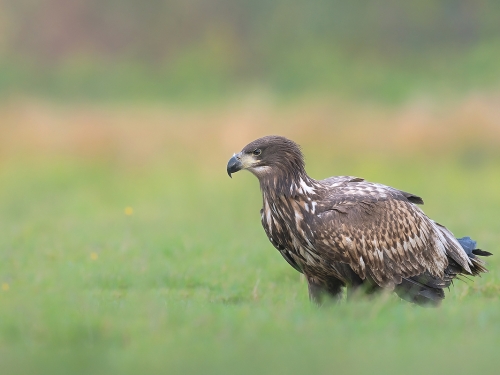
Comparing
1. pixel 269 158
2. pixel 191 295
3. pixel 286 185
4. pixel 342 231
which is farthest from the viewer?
pixel 191 295

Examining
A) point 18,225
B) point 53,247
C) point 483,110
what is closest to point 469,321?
point 53,247

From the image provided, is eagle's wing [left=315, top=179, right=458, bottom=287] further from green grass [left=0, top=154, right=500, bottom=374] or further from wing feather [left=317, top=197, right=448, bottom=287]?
green grass [left=0, top=154, right=500, bottom=374]

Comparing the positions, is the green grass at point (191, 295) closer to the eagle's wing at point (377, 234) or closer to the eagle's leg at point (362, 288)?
the eagle's leg at point (362, 288)

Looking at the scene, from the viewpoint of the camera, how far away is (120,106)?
23578mm

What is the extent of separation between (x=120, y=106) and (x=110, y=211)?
6321mm

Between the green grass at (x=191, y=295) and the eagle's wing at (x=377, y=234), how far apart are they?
1.43ft

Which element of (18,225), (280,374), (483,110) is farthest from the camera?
(483,110)

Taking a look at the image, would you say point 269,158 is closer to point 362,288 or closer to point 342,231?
point 342,231

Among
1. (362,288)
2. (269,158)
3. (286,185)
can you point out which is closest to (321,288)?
(362,288)

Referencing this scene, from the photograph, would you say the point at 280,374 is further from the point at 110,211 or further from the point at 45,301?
the point at 110,211

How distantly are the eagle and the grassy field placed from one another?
0.43 metres

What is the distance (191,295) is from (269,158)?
5.89 ft

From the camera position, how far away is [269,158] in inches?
340

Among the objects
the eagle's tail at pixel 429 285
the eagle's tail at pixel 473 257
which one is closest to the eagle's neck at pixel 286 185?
the eagle's tail at pixel 429 285
